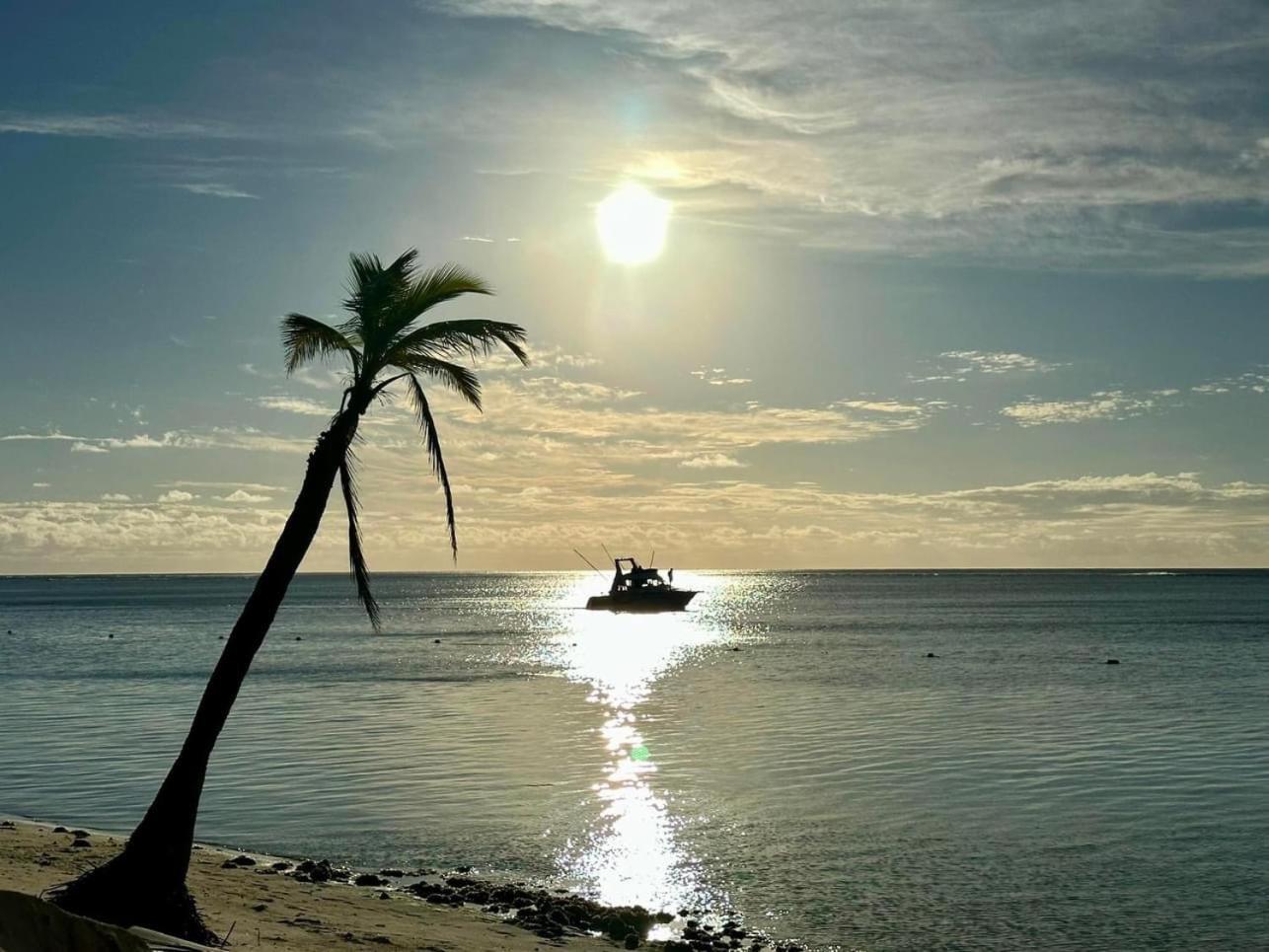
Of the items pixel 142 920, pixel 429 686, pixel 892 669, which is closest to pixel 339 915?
pixel 142 920

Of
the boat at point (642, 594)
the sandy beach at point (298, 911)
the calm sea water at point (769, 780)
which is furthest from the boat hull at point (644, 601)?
the sandy beach at point (298, 911)

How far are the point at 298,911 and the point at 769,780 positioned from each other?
15356mm

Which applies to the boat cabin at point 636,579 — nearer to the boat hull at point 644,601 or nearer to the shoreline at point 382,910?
the boat hull at point 644,601

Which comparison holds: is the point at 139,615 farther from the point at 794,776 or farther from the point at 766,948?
the point at 766,948

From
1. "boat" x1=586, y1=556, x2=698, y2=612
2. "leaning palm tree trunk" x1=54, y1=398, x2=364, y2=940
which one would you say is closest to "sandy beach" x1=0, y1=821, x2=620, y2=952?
"leaning palm tree trunk" x1=54, y1=398, x2=364, y2=940

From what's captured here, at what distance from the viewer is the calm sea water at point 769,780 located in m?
19.2

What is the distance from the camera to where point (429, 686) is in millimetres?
56781

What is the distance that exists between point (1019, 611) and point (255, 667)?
112m

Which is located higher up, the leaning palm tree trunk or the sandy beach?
the leaning palm tree trunk

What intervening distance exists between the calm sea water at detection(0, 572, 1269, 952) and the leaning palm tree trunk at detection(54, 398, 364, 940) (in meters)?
7.63

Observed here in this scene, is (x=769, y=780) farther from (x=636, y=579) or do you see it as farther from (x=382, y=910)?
(x=636, y=579)

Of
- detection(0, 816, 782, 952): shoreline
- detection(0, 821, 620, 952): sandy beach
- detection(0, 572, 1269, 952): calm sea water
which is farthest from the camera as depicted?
detection(0, 572, 1269, 952): calm sea water

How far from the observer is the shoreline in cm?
1543

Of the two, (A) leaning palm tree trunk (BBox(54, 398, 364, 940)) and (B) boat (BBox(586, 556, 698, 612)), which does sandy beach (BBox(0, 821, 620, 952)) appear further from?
(B) boat (BBox(586, 556, 698, 612))
